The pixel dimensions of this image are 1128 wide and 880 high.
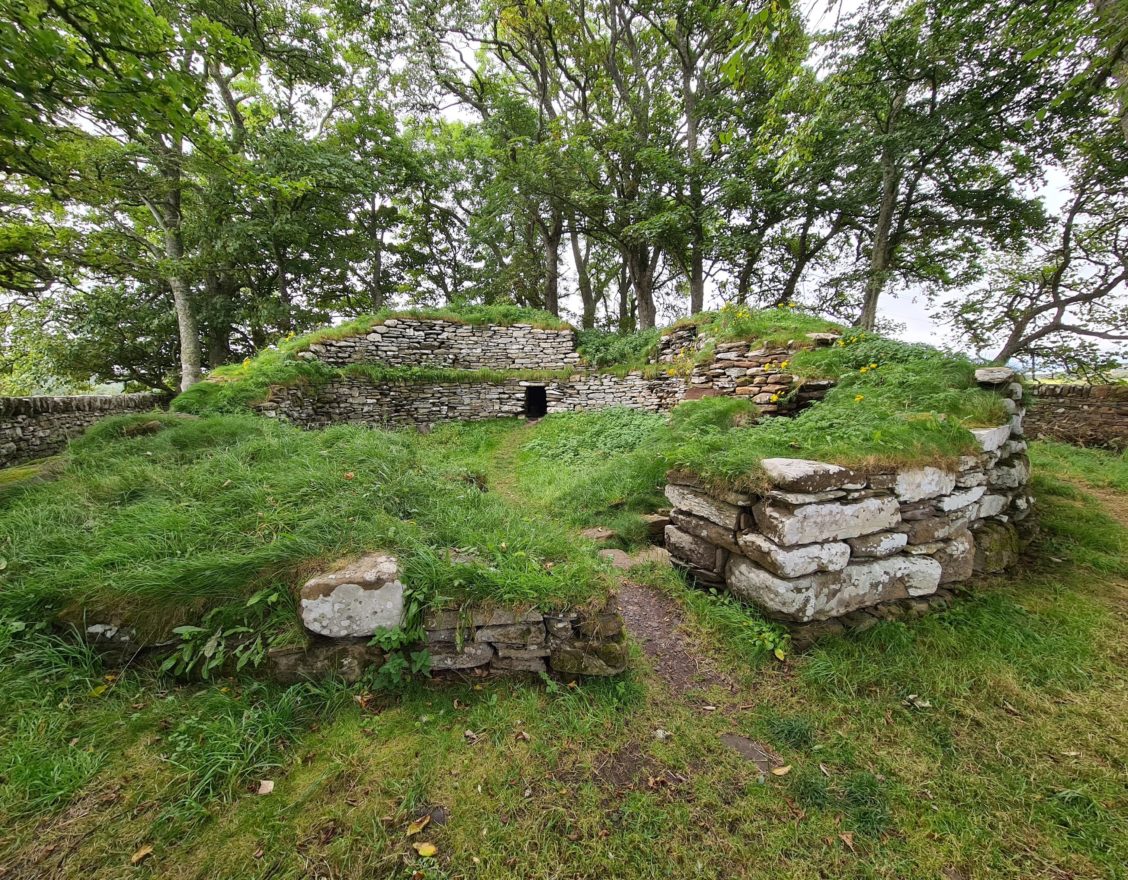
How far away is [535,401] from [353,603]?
394 inches

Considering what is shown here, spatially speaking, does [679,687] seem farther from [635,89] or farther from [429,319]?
[635,89]

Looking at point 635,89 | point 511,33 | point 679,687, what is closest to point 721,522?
point 679,687

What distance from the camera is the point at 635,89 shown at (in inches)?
516

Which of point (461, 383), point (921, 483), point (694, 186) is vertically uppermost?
point (694, 186)

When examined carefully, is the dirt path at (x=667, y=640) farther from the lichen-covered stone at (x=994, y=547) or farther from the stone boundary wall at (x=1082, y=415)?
the stone boundary wall at (x=1082, y=415)

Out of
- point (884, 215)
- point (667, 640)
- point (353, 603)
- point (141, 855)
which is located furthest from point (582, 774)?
point (884, 215)

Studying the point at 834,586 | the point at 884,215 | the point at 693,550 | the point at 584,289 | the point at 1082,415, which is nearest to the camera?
the point at 834,586

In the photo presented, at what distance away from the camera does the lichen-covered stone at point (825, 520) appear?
8.71 ft

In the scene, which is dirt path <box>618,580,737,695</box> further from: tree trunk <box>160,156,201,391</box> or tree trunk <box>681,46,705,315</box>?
tree trunk <box>160,156,201,391</box>

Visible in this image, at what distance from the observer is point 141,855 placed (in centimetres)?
141

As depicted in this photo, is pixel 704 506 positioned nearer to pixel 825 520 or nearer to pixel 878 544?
pixel 825 520

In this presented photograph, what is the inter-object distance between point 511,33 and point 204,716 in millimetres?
19820

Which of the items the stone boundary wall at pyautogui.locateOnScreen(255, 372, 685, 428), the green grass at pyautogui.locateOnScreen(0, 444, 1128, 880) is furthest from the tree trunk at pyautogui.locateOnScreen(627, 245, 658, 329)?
the green grass at pyautogui.locateOnScreen(0, 444, 1128, 880)

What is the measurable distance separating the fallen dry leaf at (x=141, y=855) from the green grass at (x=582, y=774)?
2 cm
